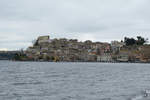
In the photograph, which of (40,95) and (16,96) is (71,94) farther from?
(16,96)

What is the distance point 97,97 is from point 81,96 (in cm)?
135

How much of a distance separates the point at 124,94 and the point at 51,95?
6.34 m

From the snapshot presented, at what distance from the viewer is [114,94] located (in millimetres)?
28703

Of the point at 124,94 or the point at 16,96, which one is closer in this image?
the point at 16,96

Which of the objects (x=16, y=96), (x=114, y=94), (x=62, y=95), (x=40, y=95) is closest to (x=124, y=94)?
(x=114, y=94)

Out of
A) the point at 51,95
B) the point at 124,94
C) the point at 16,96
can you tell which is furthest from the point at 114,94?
the point at 16,96

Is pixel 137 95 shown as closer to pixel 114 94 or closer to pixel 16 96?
pixel 114 94

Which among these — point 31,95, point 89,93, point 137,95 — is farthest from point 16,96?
point 137,95

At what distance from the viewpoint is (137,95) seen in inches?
1126

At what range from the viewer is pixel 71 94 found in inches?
1116

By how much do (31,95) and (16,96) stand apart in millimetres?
1240

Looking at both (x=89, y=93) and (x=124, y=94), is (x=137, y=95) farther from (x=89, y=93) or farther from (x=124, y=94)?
(x=89, y=93)

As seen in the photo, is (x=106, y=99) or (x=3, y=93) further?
(x=3, y=93)

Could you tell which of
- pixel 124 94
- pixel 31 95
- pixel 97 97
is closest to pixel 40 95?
pixel 31 95
